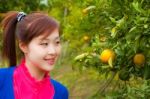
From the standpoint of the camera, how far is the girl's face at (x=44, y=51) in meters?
2.08

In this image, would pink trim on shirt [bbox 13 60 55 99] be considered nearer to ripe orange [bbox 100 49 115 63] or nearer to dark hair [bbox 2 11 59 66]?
dark hair [bbox 2 11 59 66]

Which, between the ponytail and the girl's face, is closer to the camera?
the girl's face

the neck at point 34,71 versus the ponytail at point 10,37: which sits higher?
the ponytail at point 10,37

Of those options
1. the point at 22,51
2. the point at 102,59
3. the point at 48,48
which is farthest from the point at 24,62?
the point at 102,59

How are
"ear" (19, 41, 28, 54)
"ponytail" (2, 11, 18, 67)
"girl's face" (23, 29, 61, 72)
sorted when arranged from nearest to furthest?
"girl's face" (23, 29, 61, 72) < "ear" (19, 41, 28, 54) < "ponytail" (2, 11, 18, 67)

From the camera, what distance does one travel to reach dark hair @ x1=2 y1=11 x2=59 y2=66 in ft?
7.03

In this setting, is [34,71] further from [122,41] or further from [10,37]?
[122,41]

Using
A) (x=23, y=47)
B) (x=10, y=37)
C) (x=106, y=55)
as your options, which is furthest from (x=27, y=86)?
(x=106, y=55)

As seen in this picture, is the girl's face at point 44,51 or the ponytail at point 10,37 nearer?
the girl's face at point 44,51

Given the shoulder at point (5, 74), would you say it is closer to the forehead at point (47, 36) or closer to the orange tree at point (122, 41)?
the forehead at point (47, 36)

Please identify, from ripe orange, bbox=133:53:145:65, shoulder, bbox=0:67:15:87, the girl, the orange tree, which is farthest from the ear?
ripe orange, bbox=133:53:145:65


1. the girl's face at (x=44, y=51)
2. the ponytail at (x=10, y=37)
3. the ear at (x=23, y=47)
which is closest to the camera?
the girl's face at (x=44, y=51)

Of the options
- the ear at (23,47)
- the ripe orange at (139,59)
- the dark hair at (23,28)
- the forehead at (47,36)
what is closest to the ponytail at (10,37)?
the dark hair at (23,28)

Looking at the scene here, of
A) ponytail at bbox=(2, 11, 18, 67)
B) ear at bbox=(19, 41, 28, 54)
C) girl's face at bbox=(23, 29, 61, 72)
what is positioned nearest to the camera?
girl's face at bbox=(23, 29, 61, 72)
